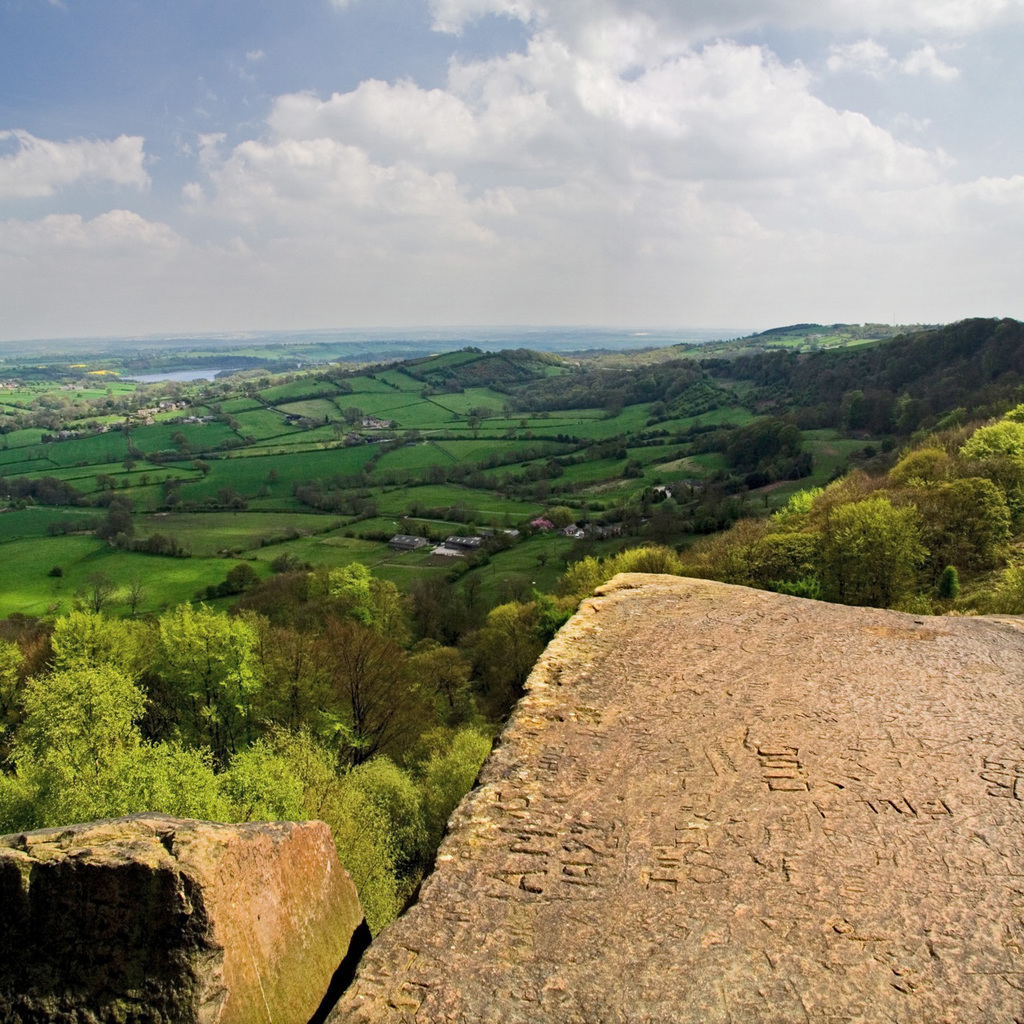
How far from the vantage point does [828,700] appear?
13875 millimetres

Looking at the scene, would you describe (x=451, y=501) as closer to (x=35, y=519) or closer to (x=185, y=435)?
(x=35, y=519)

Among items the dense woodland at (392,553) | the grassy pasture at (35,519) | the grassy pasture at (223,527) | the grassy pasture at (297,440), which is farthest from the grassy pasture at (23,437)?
the grassy pasture at (223,527)

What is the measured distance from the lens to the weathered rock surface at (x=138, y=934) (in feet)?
24.0

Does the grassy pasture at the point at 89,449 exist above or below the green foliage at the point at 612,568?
above

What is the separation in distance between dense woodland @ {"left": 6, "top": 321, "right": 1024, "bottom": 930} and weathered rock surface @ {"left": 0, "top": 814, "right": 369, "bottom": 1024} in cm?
345

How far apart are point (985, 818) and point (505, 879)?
7.52 m

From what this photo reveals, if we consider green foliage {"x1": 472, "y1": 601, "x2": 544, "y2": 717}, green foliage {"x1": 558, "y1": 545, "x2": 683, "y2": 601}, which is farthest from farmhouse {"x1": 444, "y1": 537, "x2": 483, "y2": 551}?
green foliage {"x1": 558, "y1": 545, "x2": 683, "y2": 601}

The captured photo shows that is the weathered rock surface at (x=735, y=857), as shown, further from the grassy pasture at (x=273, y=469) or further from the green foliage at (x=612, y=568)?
the grassy pasture at (x=273, y=469)

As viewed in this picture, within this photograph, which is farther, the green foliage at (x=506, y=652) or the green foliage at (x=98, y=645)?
the green foliage at (x=506, y=652)

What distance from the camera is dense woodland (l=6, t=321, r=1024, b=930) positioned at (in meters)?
25.3

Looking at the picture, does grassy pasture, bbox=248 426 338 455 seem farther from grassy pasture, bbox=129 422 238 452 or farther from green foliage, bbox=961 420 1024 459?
green foliage, bbox=961 420 1024 459

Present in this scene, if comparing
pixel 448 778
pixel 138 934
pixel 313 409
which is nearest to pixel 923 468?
pixel 448 778

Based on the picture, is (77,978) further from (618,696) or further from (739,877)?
(618,696)

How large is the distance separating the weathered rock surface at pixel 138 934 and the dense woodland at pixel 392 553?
345 cm
